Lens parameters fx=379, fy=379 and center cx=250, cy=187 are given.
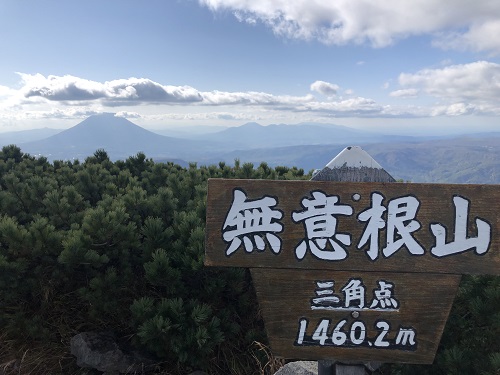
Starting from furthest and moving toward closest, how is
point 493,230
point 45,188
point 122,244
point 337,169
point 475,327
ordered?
1. point 45,188
2. point 122,244
3. point 475,327
4. point 337,169
5. point 493,230

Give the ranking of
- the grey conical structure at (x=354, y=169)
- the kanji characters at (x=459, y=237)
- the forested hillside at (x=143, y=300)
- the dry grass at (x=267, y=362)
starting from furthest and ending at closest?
1. the dry grass at (x=267, y=362)
2. the forested hillside at (x=143, y=300)
3. the grey conical structure at (x=354, y=169)
4. the kanji characters at (x=459, y=237)

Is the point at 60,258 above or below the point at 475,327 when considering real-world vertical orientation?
above

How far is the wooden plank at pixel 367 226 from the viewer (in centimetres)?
216

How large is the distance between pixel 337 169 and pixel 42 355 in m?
3.17

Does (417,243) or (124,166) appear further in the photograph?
(124,166)

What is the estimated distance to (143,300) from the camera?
312 centimetres

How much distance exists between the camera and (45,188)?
4.50 meters

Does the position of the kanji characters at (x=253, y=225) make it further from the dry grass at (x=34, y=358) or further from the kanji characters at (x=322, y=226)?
the dry grass at (x=34, y=358)

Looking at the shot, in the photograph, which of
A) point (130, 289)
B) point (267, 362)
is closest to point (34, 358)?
point (130, 289)

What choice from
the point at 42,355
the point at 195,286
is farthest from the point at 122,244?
the point at 42,355

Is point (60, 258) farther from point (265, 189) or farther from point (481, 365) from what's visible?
point (481, 365)

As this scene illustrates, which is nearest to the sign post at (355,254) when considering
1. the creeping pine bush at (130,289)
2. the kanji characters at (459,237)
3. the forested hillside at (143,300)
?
the kanji characters at (459,237)

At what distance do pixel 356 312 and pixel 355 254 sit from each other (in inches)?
14.1

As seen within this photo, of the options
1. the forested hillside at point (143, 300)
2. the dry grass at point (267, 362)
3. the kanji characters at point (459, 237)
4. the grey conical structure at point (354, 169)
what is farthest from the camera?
the dry grass at point (267, 362)
